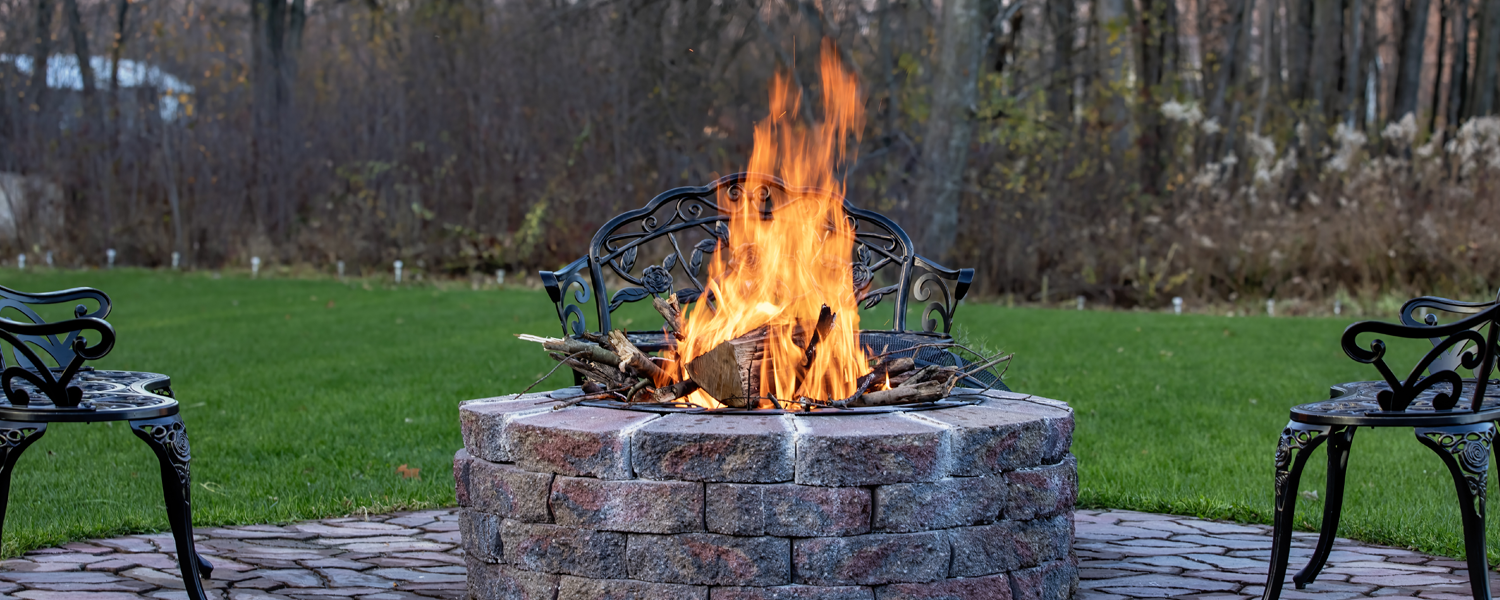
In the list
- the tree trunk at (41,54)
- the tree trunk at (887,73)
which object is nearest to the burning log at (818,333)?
the tree trunk at (887,73)

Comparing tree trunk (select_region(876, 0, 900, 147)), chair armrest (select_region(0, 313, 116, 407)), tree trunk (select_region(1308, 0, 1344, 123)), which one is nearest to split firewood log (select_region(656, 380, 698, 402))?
chair armrest (select_region(0, 313, 116, 407))

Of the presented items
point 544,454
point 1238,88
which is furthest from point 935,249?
point 544,454

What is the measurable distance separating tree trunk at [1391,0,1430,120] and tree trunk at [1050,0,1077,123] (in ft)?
15.2

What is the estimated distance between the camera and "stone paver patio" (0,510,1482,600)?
11.0 ft

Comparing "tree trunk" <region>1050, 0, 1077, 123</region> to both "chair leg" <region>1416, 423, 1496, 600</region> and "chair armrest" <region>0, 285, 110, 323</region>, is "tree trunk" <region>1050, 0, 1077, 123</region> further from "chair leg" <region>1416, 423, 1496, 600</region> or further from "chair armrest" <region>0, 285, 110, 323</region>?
"chair leg" <region>1416, 423, 1496, 600</region>

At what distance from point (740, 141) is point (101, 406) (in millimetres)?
12333

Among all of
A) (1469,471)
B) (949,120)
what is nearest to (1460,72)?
(949,120)

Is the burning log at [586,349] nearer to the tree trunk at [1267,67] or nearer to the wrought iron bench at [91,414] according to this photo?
the wrought iron bench at [91,414]

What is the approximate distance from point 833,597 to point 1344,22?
744 inches

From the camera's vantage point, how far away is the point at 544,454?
2.91 meters

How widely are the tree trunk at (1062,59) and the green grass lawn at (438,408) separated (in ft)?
11.5

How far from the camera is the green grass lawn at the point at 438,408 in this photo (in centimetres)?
450

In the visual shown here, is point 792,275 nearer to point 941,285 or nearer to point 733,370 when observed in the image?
point 733,370

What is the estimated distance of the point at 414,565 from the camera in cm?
371
